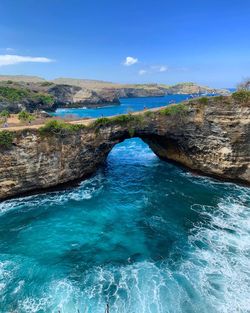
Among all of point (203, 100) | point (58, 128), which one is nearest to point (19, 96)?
point (58, 128)

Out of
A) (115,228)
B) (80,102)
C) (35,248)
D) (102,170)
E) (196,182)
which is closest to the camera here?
(35,248)

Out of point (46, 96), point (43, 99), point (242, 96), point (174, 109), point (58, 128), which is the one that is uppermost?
point (242, 96)

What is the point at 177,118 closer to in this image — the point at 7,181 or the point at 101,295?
the point at 7,181

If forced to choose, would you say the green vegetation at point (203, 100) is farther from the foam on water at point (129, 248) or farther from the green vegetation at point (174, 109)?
the foam on water at point (129, 248)

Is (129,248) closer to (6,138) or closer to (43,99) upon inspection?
(6,138)

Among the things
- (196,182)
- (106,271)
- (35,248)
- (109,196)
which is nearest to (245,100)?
(196,182)
